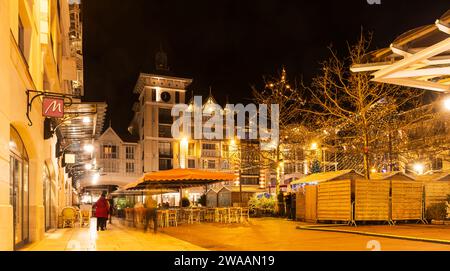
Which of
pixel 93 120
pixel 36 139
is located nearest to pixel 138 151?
pixel 93 120

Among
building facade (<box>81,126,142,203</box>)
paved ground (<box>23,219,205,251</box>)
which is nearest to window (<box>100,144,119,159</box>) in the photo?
building facade (<box>81,126,142,203</box>)

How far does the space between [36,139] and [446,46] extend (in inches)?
370

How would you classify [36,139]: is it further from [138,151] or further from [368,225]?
[138,151]

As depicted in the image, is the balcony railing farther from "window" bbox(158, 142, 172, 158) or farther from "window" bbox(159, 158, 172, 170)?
"window" bbox(158, 142, 172, 158)

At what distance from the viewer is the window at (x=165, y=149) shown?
74.4 metres

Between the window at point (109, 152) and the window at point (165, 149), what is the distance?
→ 6.39 metres

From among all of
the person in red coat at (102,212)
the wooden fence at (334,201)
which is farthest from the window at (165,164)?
the wooden fence at (334,201)

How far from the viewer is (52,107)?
11805 mm

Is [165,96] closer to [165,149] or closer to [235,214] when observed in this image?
[165,149]

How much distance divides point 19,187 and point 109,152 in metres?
64.0

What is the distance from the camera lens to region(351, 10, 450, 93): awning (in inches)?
412

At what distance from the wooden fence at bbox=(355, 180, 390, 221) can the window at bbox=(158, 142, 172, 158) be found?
5867cm
